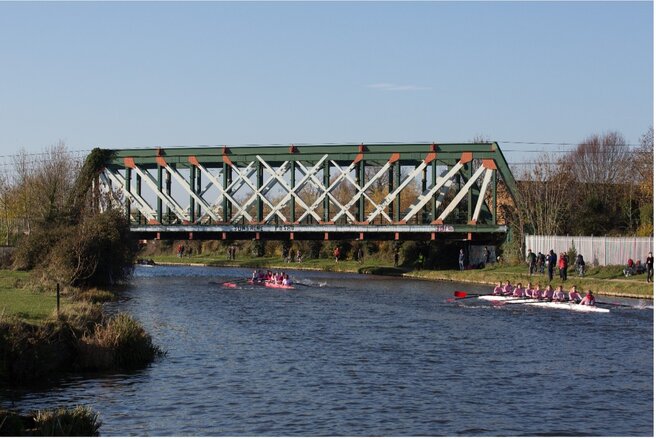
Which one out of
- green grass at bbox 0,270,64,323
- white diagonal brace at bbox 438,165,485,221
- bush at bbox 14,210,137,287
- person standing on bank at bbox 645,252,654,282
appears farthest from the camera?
white diagonal brace at bbox 438,165,485,221

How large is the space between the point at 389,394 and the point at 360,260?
8579 centimetres

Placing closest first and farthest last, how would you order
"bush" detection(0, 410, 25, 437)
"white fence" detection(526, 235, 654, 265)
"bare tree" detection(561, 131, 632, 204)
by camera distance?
"bush" detection(0, 410, 25, 437) → "white fence" detection(526, 235, 654, 265) → "bare tree" detection(561, 131, 632, 204)

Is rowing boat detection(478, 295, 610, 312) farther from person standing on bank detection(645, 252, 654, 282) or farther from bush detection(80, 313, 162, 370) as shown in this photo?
bush detection(80, 313, 162, 370)

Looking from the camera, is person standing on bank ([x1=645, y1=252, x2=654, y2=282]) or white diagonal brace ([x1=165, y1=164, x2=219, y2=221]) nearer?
person standing on bank ([x1=645, y1=252, x2=654, y2=282])

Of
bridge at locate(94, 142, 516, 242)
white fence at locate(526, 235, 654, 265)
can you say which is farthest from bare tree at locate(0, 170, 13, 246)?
white fence at locate(526, 235, 654, 265)

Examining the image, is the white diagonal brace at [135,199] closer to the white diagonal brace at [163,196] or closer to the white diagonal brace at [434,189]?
the white diagonal brace at [163,196]

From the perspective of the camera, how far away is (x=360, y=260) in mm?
115375

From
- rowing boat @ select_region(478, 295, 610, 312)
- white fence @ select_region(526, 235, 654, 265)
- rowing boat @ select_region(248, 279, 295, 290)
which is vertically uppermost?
white fence @ select_region(526, 235, 654, 265)

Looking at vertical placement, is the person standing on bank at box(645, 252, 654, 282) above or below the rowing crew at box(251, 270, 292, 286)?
above

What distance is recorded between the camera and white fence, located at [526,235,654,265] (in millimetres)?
69062

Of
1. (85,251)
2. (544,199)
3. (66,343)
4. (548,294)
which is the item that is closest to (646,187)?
(544,199)

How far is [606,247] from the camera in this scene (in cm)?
7188

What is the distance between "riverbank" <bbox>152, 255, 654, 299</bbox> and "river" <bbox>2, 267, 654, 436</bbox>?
880 centimetres

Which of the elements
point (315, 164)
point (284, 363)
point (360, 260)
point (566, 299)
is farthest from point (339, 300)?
point (360, 260)
